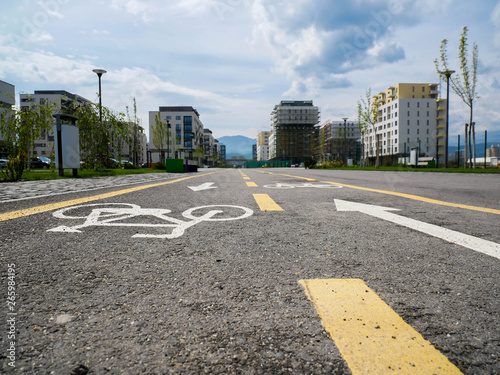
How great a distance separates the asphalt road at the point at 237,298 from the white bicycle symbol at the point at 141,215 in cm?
8

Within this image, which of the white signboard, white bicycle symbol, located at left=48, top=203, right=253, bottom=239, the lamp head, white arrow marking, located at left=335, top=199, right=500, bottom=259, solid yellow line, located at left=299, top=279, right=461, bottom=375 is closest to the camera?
solid yellow line, located at left=299, top=279, right=461, bottom=375

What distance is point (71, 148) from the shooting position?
13.0m

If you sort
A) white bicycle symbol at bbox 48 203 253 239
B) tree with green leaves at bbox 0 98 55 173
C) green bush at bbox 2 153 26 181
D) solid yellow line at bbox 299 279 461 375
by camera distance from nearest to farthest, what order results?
solid yellow line at bbox 299 279 461 375 → white bicycle symbol at bbox 48 203 253 239 → green bush at bbox 2 153 26 181 → tree with green leaves at bbox 0 98 55 173

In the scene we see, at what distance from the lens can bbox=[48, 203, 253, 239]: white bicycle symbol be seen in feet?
8.63

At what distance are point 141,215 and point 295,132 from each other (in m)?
136

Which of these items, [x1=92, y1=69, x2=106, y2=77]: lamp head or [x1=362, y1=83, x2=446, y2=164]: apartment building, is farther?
[x1=362, y1=83, x2=446, y2=164]: apartment building

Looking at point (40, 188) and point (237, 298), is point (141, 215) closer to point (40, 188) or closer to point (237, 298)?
point (237, 298)

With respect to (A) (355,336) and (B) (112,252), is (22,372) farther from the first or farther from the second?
(B) (112,252)

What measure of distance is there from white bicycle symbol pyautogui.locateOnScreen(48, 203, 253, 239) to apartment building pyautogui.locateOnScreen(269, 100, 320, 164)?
130375 mm

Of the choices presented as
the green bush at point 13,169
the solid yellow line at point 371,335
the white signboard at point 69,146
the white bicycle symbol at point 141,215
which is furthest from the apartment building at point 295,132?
the solid yellow line at point 371,335

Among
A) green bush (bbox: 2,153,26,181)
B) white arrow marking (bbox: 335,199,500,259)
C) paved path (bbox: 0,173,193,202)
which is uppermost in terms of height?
green bush (bbox: 2,153,26,181)

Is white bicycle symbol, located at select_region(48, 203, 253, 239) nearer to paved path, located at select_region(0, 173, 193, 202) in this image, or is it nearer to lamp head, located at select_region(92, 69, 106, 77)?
paved path, located at select_region(0, 173, 193, 202)

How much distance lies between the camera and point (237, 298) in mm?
1252

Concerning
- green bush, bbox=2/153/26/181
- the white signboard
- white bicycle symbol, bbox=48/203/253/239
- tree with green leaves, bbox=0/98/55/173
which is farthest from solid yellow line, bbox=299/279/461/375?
tree with green leaves, bbox=0/98/55/173
